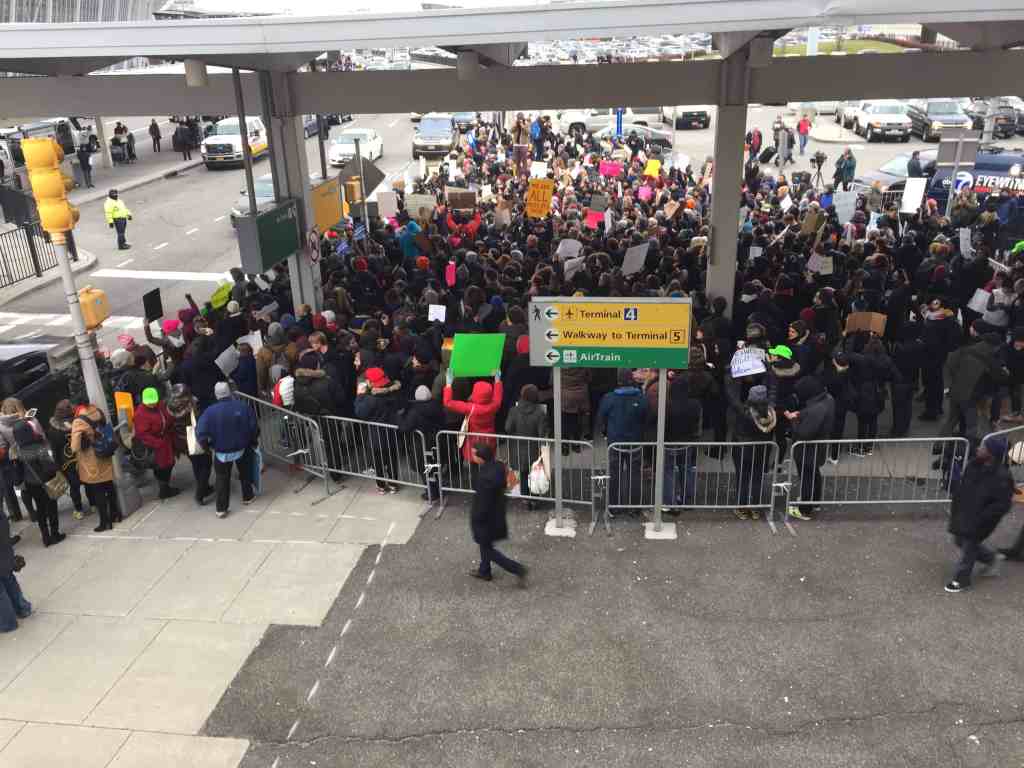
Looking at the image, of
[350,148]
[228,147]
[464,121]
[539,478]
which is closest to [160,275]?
[228,147]

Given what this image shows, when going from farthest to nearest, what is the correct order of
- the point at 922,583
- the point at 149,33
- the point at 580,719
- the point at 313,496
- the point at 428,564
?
the point at 313,496 → the point at 149,33 → the point at 428,564 → the point at 922,583 → the point at 580,719

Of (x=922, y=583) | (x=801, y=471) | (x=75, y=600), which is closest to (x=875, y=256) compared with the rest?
(x=801, y=471)

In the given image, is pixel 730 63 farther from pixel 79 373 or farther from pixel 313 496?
pixel 79 373

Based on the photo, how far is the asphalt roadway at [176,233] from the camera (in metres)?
18.8

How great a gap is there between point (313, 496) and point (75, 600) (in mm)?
2593

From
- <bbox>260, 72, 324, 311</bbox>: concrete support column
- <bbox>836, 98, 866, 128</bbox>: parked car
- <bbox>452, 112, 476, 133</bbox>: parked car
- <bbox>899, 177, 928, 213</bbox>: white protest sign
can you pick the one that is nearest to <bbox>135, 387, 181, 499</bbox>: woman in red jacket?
<bbox>260, 72, 324, 311</bbox>: concrete support column

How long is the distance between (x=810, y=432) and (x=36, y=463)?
7.39 m

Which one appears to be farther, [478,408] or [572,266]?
[572,266]

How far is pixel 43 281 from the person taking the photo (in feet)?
64.5

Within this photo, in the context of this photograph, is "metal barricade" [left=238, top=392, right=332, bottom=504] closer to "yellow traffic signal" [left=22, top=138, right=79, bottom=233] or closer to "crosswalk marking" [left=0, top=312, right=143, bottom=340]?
"yellow traffic signal" [left=22, top=138, right=79, bottom=233]

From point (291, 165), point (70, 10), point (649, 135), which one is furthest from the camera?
point (70, 10)

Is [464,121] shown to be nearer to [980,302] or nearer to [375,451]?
[980,302]

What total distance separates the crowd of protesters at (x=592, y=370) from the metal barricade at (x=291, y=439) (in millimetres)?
174

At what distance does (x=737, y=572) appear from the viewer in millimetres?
7684
